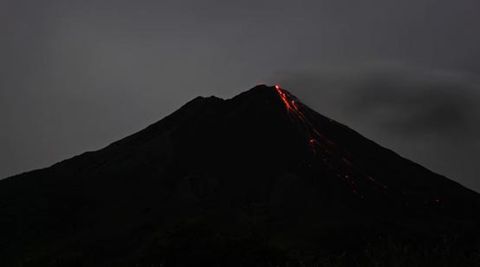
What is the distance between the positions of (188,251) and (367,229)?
122ft

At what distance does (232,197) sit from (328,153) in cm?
2745

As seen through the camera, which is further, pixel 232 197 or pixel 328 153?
pixel 328 153

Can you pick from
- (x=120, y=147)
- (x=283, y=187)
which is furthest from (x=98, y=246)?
(x=120, y=147)

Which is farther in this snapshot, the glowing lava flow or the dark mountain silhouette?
the glowing lava flow

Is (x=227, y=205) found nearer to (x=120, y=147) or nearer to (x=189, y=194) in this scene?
(x=189, y=194)

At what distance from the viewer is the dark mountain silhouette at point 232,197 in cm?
8044

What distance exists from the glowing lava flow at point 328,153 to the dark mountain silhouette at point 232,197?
408mm

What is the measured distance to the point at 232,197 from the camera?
106125mm

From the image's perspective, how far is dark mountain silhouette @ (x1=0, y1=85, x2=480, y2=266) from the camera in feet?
264

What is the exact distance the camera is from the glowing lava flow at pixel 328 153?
386 ft

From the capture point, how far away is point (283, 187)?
109000 mm

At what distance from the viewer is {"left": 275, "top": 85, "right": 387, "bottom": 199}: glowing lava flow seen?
386 ft

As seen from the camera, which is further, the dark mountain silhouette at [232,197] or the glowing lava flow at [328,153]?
the glowing lava flow at [328,153]

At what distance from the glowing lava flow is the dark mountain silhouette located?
41cm
